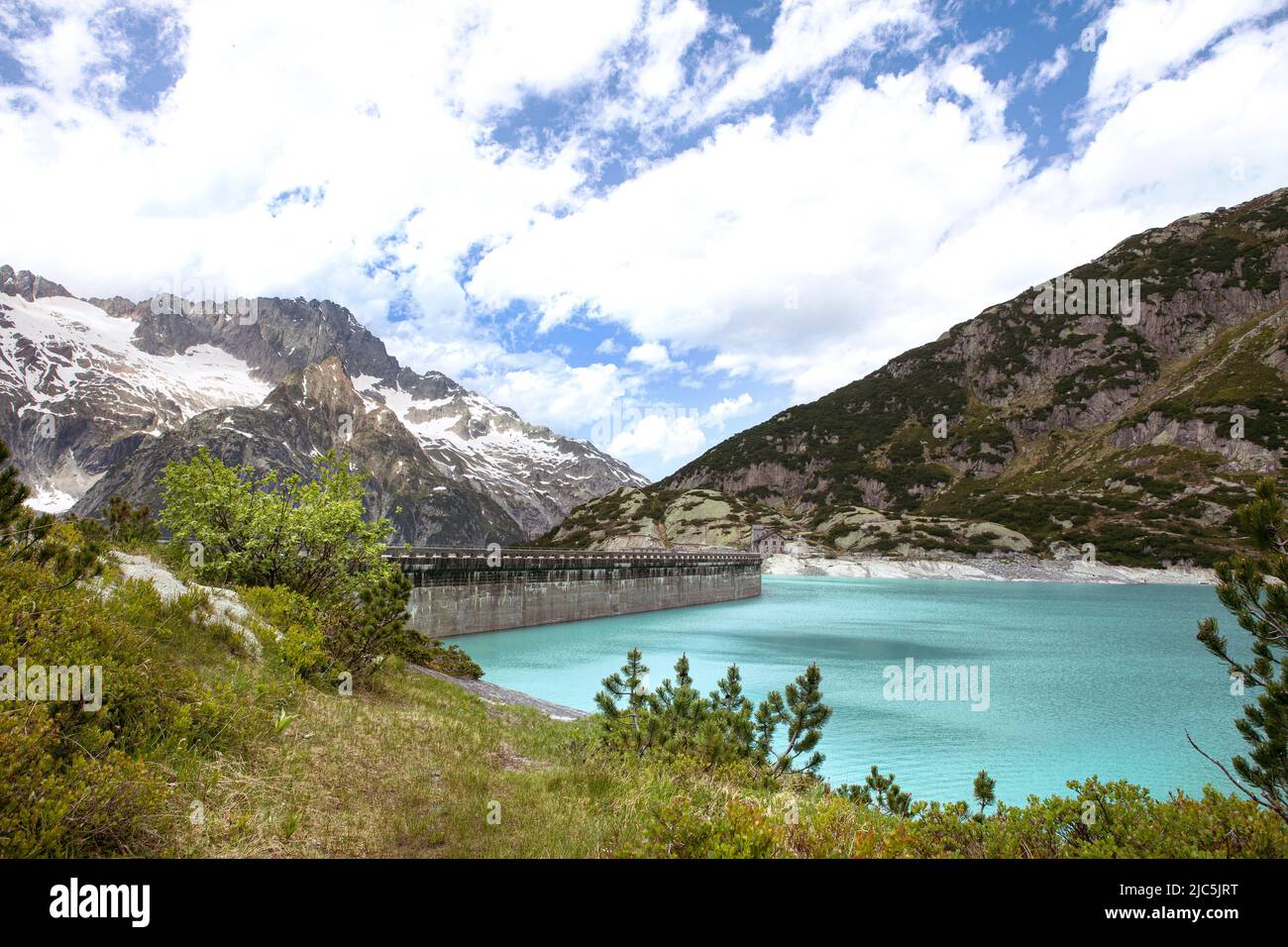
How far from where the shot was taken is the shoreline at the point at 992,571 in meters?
113

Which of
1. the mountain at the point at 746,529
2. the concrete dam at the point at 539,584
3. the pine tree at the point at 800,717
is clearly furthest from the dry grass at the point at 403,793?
the mountain at the point at 746,529

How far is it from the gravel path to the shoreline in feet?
355

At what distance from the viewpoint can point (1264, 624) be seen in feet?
26.2

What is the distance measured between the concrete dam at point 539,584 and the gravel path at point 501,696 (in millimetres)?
14255

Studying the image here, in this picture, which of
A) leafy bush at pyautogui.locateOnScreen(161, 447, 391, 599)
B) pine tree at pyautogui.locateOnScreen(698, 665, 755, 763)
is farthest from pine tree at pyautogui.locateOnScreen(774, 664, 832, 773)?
leafy bush at pyautogui.locateOnScreen(161, 447, 391, 599)

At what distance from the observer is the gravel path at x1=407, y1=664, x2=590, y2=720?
2125cm

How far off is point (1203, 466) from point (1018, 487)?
45.7 metres

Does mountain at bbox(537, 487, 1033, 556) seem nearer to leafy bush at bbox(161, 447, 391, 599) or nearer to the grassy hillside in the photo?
leafy bush at bbox(161, 447, 391, 599)

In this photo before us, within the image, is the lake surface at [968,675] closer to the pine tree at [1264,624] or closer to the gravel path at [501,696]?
the gravel path at [501,696]
